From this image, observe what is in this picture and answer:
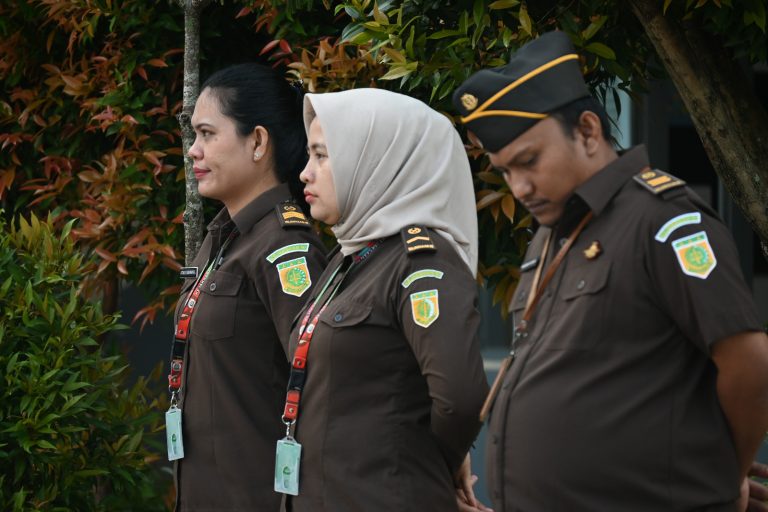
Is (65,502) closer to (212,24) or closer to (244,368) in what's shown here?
(244,368)

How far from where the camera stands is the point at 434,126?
3.00 m

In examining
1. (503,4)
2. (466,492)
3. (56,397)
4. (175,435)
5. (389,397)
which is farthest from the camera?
(56,397)

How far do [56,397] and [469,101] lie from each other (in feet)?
7.85

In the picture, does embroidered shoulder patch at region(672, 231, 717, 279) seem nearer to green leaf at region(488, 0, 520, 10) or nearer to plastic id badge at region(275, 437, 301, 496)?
plastic id badge at region(275, 437, 301, 496)

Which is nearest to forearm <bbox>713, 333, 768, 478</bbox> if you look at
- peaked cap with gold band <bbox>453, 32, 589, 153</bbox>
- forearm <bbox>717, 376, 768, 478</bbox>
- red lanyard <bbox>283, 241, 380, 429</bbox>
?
forearm <bbox>717, 376, 768, 478</bbox>

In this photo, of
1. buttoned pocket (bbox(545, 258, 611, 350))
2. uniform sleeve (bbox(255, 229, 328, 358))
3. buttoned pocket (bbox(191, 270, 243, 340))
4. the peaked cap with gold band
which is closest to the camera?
buttoned pocket (bbox(545, 258, 611, 350))

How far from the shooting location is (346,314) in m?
2.86

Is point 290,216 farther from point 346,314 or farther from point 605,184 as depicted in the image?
point 605,184

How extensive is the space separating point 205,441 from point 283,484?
0.51m

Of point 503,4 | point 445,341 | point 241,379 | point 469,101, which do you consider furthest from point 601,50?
point 241,379

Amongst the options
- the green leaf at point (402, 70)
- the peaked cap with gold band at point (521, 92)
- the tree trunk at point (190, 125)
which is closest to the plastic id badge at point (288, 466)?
the peaked cap with gold band at point (521, 92)

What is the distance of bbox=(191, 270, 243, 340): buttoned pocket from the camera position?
337 centimetres

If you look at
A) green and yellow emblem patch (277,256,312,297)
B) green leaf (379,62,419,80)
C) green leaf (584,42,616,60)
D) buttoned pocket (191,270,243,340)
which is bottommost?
buttoned pocket (191,270,243,340)

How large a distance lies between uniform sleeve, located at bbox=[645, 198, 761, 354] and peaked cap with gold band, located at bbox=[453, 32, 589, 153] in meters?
0.33
